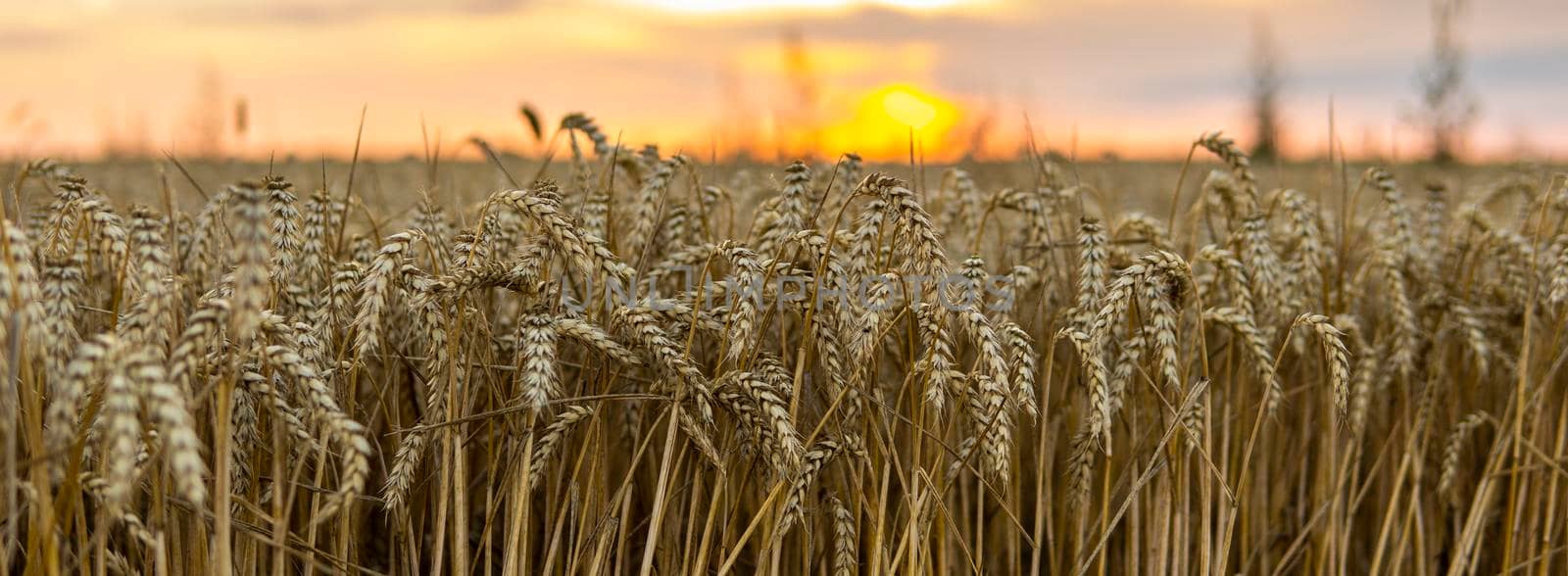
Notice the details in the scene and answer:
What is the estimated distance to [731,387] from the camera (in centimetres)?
191

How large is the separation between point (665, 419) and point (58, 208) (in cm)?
120

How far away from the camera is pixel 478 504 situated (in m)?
2.62

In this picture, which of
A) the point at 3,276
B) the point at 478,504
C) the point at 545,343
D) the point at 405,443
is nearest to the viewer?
the point at 3,276

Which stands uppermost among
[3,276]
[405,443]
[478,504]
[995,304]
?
[3,276]

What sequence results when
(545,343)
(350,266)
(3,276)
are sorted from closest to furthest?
(3,276)
(545,343)
(350,266)

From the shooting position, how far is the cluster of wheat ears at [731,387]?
1.71 meters

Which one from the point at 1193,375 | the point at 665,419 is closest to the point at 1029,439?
the point at 1193,375

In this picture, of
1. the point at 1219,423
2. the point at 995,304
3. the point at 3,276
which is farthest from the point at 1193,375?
the point at 3,276

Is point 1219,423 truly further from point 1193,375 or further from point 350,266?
point 350,266

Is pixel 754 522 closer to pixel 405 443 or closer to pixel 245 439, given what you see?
pixel 405 443

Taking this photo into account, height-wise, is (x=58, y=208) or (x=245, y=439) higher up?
(x=58, y=208)

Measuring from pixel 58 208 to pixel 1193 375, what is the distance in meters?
2.45

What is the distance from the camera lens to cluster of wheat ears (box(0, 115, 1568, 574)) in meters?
1.71

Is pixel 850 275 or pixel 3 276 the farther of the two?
pixel 850 275
